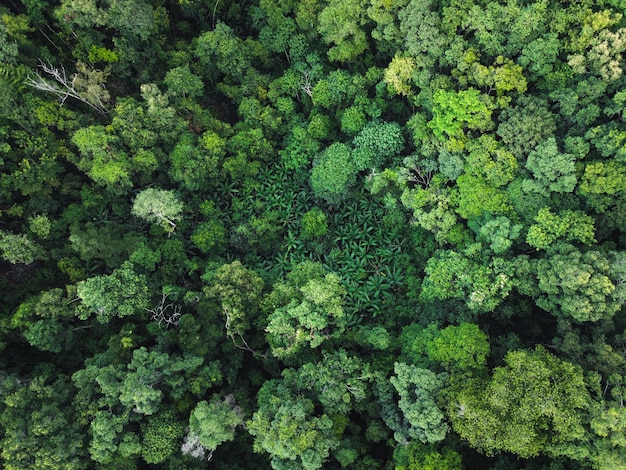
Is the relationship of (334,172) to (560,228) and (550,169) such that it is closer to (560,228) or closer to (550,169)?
(550,169)

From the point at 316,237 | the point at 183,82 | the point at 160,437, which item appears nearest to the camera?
the point at 160,437

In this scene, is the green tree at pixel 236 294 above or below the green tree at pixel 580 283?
below

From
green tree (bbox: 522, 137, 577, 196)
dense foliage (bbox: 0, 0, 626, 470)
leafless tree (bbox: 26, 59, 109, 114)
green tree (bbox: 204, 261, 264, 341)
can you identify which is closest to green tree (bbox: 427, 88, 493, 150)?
dense foliage (bbox: 0, 0, 626, 470)

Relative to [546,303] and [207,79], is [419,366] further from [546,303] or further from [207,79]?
[207,79]

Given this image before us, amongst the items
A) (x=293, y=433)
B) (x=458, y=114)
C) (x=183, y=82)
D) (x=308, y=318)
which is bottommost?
(x=293, y=433)

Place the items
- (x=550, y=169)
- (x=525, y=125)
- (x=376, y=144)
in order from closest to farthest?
1. (x=550, y=169)
2. (x=525, y=125)
3. (x=376, y=144)

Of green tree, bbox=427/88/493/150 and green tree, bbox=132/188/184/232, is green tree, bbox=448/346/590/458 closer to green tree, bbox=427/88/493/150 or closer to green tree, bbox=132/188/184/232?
green tree, bbox=427/88/493/150

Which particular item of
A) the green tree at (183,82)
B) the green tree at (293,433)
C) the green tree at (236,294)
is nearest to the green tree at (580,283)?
the green tree at (293,433)

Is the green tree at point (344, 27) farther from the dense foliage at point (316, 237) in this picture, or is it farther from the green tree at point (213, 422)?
the green tree at point (213, 422)

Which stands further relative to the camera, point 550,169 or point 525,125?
point 525,125

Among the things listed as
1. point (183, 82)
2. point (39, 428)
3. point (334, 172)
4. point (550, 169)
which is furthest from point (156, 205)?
point (550, 169)
